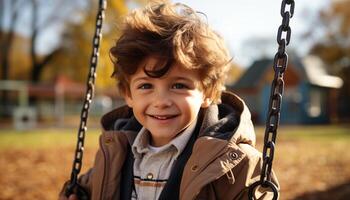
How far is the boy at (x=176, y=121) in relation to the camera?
69.1 inches

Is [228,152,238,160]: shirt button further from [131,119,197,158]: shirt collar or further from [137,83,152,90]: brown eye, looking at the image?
[137,83,152,90]: brown eye

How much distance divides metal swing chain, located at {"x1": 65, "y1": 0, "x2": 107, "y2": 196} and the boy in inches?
5.9

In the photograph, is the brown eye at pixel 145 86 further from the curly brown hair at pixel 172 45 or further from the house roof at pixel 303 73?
the house roof at pixel 303 73

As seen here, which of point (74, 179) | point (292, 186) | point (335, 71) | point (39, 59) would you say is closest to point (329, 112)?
point (335, 71)

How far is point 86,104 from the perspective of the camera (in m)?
2.32

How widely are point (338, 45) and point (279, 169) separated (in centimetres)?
2510

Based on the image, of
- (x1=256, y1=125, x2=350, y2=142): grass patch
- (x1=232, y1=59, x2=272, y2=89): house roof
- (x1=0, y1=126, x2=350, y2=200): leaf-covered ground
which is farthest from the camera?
(x1=232, y1=59, x2=272, y2=89): house roof

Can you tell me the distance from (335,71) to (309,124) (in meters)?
6.86

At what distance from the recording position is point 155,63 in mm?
1897

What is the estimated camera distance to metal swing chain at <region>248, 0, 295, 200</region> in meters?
1.66

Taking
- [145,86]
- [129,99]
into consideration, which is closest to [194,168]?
[145,86]

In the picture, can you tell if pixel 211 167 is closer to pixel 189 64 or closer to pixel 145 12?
pixel 189 64

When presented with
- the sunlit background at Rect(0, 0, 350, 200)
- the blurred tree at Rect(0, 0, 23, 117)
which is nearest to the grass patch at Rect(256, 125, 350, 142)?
the sunlit background at Rect(0, 0, 350, 200)

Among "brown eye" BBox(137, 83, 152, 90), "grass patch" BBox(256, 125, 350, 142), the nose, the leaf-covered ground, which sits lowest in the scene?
"grass patch" BBox(256, 125, 350, 142)
